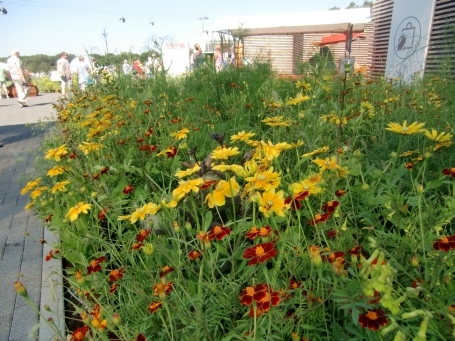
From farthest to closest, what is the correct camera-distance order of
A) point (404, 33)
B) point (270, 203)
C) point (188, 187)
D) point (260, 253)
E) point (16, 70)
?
1. point (16, 70)
2. point (404, 33)
3. point (188, 187)
4. point (270, 203)
5. point (260, 253)

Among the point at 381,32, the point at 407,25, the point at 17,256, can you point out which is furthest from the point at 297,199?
the point at 381,32

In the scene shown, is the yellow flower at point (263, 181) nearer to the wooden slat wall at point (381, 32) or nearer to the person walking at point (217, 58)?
the person walking at point (217, 58)

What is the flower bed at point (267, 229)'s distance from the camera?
2.76 feet

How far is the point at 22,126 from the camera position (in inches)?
297

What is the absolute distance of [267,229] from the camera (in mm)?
916

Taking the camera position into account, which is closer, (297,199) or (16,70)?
(297,199)

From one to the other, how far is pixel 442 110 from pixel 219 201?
213 cm

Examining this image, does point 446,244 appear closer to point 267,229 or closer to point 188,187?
point 267,229

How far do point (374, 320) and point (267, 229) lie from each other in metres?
0.33

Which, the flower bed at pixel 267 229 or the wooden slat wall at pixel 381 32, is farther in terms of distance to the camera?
the wooden slat wall at pixel 381 32

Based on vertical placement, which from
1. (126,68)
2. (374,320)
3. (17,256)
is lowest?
(17,256)

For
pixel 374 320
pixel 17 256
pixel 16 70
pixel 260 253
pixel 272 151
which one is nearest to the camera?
pixel 374 320

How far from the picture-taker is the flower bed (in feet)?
2.76

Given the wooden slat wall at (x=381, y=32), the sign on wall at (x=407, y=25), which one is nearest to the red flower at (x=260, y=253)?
the sign on wall at (x=407, y=25)
